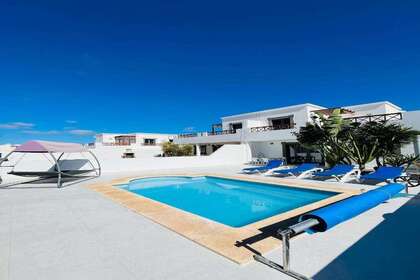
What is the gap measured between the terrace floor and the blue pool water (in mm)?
2533

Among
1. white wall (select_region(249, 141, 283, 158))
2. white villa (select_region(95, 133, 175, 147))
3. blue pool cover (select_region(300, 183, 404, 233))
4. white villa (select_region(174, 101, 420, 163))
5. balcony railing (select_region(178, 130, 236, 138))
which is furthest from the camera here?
white villa (select_region(95, 133, 175, 147))

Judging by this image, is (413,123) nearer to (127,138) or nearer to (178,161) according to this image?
(178,161)

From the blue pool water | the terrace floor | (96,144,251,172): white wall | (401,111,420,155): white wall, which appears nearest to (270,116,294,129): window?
(96,144,251,172): white wall

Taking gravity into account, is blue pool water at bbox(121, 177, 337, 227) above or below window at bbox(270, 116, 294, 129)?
Result: below

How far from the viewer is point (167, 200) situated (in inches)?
375

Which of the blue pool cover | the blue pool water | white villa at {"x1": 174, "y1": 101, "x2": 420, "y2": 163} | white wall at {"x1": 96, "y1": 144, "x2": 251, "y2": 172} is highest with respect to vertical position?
white villa at {"x1": 174, "y1": 101, "x2": 420, "y2": 163}

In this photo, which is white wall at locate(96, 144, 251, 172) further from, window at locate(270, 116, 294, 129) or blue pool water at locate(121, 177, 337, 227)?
window at locate(270, 116, 294, 129)

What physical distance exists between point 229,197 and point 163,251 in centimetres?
619

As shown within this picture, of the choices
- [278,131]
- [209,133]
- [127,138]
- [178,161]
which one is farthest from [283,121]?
[127,138]

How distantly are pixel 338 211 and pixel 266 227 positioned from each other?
1.86 metres

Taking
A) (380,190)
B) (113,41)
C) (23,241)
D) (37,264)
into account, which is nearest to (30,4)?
(113,41)

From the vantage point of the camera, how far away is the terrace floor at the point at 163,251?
319 cm

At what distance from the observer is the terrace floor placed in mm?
3191

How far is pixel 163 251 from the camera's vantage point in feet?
12.7
